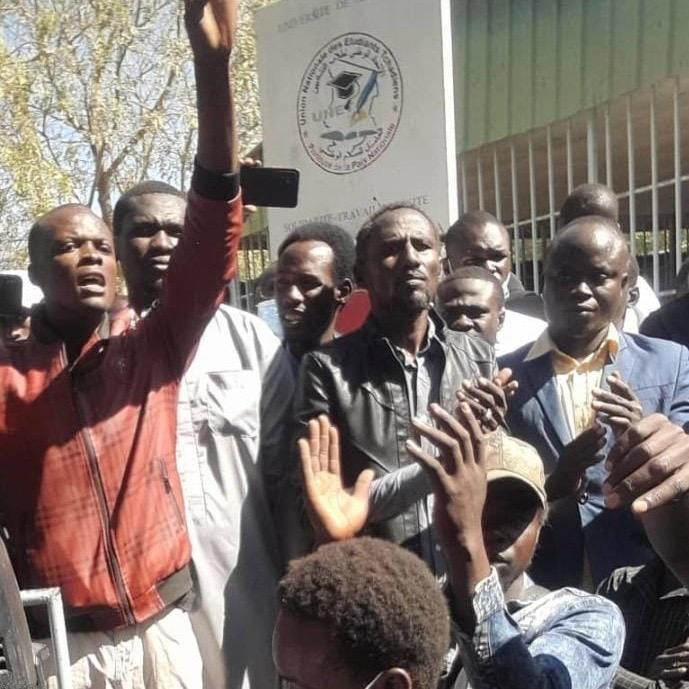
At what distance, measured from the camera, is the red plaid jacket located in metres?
2.53

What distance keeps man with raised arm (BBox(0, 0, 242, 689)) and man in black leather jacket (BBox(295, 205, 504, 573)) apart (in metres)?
0.41

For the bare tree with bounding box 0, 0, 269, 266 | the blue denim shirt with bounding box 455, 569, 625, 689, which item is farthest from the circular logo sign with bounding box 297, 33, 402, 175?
the bare tree with bounding box 0, 0, 269, 266

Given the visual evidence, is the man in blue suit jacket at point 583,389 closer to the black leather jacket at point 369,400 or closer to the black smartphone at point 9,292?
the black leather jacket at point 369,400

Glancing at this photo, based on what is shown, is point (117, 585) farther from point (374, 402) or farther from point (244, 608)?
point (374, 402)

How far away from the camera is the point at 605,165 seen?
29.3 ft

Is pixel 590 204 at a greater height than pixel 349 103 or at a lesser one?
lesser

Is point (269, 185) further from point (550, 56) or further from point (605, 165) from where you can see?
point (605, 165)

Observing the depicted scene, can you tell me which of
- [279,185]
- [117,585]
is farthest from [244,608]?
[279,185]

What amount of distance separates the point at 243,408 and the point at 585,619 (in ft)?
3.99

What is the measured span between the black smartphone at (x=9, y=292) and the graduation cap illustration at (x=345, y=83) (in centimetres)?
298

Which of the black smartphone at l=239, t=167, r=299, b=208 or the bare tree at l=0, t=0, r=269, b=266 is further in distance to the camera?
the bare tree at l=0, t=0, r=269, b=266

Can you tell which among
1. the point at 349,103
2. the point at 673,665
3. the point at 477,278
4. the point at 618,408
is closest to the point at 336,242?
the point at 477,278

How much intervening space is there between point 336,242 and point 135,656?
5.68 ft

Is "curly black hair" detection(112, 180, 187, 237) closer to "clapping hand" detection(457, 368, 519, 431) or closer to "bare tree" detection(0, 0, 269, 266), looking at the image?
"clapping hand" detection(457, 368, 519, 431)
